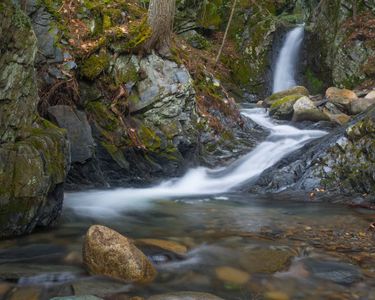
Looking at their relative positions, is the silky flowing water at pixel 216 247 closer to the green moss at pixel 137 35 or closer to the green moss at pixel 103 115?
the green moss at pixel 103 115

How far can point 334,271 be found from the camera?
3822mm

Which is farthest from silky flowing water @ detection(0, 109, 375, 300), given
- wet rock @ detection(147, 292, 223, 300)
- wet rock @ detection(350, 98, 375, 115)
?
wet rock @ detection(350, 98, 375, 115)

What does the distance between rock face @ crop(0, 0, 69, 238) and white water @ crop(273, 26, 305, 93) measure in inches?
526

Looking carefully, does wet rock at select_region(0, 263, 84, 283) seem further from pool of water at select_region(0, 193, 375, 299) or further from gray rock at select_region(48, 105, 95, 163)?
gray rock at select_region(48, 105, 95, 163)

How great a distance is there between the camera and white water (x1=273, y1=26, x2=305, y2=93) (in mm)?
17375

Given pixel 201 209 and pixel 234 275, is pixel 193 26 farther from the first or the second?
pixel 234 275

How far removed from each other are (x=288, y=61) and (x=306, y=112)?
650cm

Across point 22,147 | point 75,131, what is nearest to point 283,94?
point 75,131

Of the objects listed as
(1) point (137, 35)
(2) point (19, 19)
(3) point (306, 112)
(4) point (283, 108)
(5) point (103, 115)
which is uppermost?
(1) point (137, 35)

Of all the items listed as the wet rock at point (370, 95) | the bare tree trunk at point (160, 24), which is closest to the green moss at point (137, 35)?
the bare tree trunk at point (160, 24)

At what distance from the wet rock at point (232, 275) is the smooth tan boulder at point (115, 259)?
594 millimetres

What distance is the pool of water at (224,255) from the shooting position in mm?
3396

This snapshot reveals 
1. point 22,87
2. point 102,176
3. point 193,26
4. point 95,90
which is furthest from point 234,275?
point 193,26

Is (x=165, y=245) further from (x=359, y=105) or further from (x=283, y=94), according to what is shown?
(x=283, y=94)
